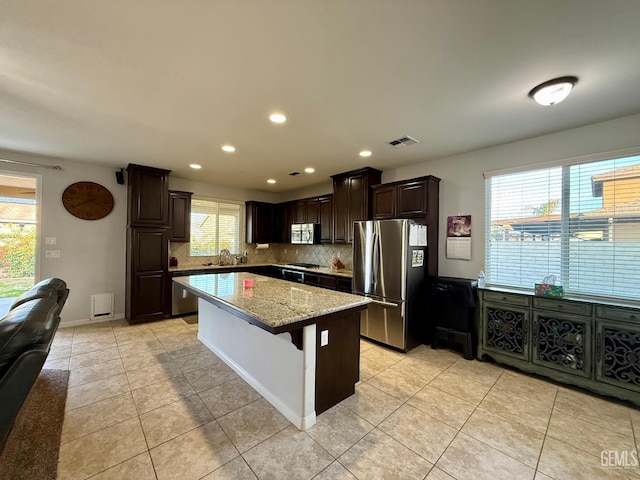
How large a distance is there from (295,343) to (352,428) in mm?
787

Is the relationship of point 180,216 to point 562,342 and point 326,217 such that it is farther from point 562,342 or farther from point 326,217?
point 562,342

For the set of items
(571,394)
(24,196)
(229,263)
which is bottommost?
(571,394)

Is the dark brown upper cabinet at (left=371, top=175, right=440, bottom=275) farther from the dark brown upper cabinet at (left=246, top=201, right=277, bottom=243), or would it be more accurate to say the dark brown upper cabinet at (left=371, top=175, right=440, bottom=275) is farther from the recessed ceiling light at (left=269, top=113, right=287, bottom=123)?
the dark brown upper cabinet at (left=246, top=201, right=277, bottom=243)

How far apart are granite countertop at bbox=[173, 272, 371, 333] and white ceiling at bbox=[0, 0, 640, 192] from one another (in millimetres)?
1735

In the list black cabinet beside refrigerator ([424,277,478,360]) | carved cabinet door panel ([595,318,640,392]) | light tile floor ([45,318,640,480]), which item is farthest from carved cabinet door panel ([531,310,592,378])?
black cabinet beside refrigerator ([424,277,478,360])

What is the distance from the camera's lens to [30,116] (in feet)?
8.82

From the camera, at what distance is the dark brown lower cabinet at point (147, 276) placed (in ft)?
14.3

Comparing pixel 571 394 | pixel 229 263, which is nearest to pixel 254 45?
pixel 571 394

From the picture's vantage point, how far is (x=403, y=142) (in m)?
3.28

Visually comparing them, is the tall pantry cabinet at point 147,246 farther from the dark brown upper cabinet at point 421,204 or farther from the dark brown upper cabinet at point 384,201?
the dark brown upper cabinet at point 421,204

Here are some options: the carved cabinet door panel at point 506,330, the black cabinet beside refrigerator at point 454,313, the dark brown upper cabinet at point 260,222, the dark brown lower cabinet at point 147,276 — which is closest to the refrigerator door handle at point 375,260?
the black cabinet beside refrigerator at point 454,313

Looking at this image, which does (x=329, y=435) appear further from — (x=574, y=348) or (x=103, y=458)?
(x=574, y=348)

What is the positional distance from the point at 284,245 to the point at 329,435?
5097 mm

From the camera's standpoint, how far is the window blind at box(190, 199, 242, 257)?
5.56 m
